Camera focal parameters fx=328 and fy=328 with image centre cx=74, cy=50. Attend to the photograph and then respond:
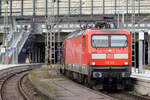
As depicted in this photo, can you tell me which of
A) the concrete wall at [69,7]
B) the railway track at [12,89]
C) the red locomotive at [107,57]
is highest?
the concrete wall at [69,7]

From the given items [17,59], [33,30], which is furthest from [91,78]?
[33,30]

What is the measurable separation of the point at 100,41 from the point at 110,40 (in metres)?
0.54

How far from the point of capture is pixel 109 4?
7962 centimetres

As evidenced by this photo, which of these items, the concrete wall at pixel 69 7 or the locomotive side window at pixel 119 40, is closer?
the locomotive side window at pixel 119 40

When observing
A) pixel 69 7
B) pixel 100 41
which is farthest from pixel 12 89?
pixel 69 7

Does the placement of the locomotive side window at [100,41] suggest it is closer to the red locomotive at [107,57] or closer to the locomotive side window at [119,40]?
the red locomotive at [107,57]

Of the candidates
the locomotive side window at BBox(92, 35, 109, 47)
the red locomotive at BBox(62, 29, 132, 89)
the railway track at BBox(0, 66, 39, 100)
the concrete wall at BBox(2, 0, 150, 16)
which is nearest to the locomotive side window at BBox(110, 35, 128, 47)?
the red locomotive at BBox(62, 29, 132, 89)

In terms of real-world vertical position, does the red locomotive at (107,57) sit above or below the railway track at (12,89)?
above

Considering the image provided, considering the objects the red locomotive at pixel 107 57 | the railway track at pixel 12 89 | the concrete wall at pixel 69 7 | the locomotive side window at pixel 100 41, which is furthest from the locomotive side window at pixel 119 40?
the concrete wall at pixel 69 7

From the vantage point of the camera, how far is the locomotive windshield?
55.5 feet

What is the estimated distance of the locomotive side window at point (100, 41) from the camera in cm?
1689

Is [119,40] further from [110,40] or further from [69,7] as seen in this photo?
[69,7]

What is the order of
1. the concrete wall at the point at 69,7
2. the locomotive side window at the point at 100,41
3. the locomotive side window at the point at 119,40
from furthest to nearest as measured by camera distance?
Result: the concrete wall at the point at 69,7, the locomotive side window at the point at 119,40, the locomotive side window at the point at 100,41

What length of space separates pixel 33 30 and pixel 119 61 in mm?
50194
